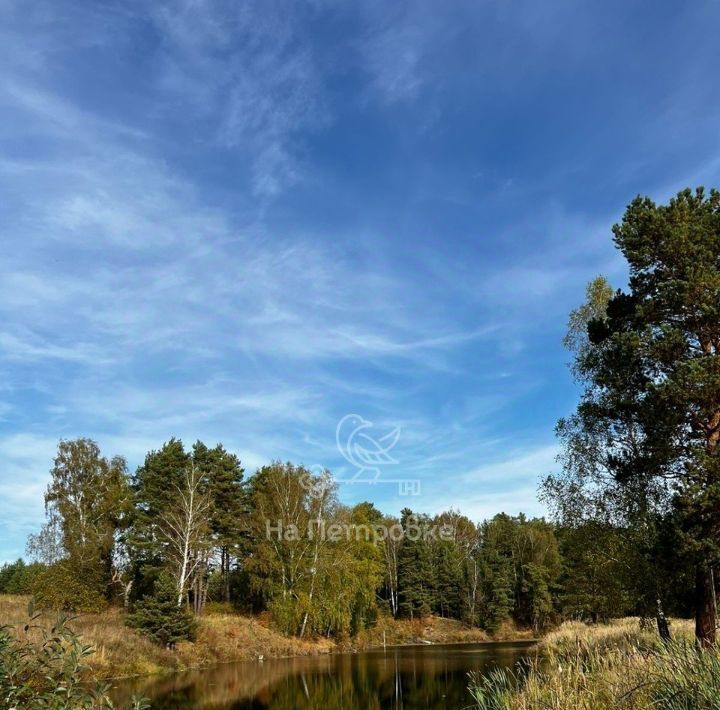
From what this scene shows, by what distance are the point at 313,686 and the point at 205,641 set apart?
13819 millimetres

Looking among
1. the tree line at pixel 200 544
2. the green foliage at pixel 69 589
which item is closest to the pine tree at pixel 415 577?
the tree line at pixel 200 544

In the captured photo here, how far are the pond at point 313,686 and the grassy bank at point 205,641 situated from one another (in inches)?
47.2

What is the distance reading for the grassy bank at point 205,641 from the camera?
Result: 28578mm

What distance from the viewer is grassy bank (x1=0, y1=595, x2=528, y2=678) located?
93.8ft

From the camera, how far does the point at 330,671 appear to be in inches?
1305

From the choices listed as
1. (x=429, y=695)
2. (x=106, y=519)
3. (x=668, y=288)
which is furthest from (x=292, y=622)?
(x=668, y=288)

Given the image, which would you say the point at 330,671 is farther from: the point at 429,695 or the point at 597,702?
the point at 597,702

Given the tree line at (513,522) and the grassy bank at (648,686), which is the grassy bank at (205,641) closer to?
the tree line at (513,522)

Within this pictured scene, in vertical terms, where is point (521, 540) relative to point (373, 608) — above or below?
above

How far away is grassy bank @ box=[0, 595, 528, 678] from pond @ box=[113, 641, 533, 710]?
1.20 metres

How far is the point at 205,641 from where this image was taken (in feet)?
125

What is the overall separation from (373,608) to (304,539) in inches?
615

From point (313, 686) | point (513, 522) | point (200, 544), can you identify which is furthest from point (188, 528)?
point (513, 522)

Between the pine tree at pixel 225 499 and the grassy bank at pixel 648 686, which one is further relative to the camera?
the pine tree at pixel 225 499
